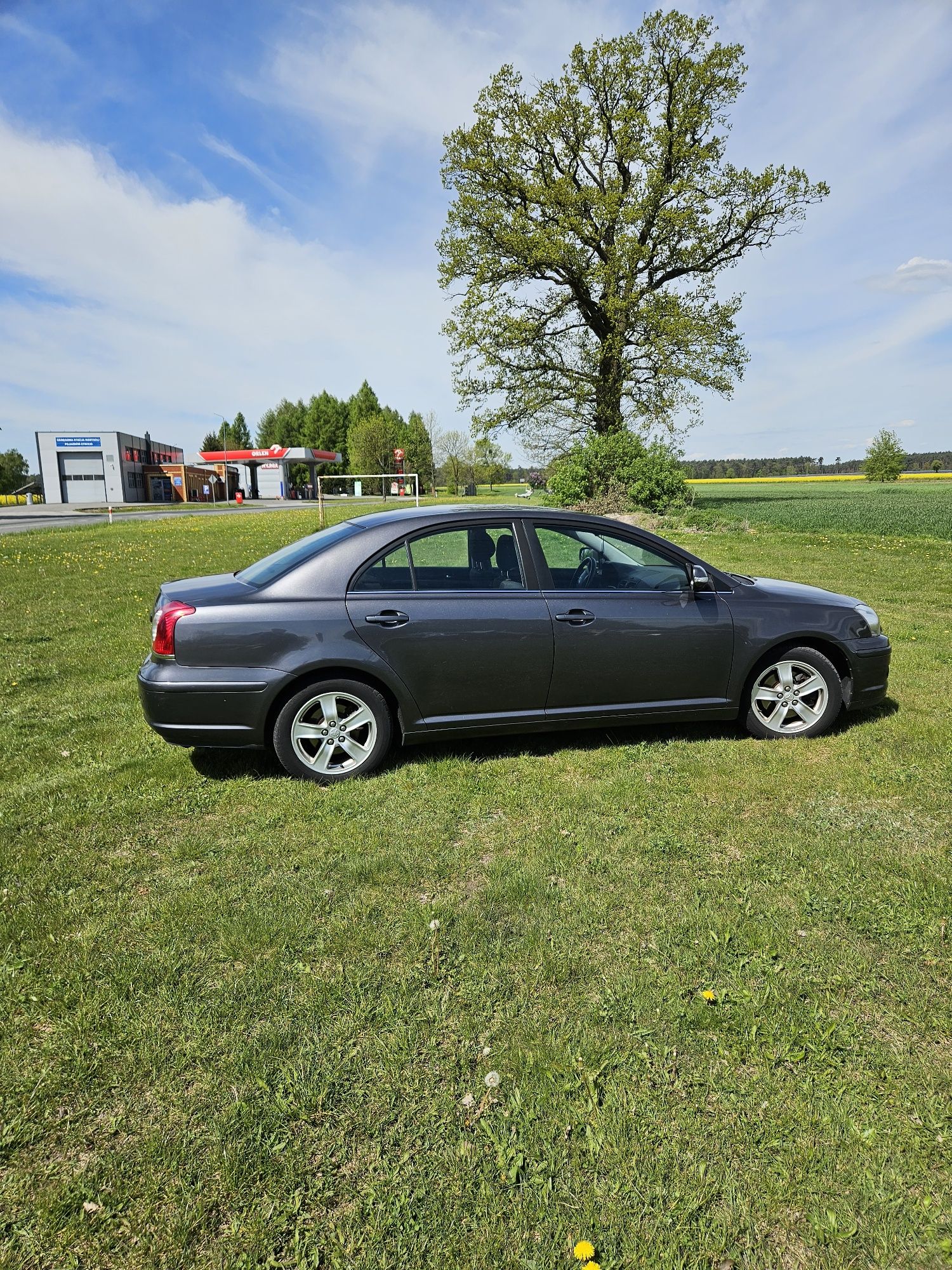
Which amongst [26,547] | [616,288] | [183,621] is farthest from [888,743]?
[616,288]

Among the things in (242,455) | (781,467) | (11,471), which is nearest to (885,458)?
(781,467)

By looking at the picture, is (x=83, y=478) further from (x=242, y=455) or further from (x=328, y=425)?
(x=328, y=425)

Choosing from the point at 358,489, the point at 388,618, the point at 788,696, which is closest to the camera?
Answer: the point at 388,618

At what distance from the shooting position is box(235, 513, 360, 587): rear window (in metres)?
4.24

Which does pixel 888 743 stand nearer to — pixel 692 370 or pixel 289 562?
pixel 289 562

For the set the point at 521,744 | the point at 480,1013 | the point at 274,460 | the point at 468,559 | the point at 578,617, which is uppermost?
the point at 274,460

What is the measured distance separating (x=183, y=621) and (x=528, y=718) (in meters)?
2.07

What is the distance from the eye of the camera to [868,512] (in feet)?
89.5

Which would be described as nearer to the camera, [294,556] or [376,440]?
[294,556]

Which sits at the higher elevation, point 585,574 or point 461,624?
point 585,574

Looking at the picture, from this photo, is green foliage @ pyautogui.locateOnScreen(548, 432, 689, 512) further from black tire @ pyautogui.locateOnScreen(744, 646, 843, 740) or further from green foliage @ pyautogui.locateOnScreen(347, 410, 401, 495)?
green foliage @ pyautogui.locateOnScreen(347, 410, 401, 495)

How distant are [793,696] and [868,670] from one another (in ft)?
1.79

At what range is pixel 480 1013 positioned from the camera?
238 centimetres

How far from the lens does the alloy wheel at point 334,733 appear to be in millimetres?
4098
